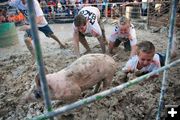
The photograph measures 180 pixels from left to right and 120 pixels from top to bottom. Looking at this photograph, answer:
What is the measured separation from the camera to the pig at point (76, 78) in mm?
3117

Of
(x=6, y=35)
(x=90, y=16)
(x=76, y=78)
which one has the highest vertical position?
(x=90, y=16)

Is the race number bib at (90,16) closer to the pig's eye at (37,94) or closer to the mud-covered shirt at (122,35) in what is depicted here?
the mud-covered shirt at (122,35)

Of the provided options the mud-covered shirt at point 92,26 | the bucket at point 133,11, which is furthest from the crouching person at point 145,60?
the bucket at point 133,11

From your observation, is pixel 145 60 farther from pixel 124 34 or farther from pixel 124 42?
pixel 124 42

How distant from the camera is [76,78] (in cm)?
337

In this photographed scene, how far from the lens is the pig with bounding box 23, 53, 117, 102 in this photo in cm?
312

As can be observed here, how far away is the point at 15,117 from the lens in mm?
3572

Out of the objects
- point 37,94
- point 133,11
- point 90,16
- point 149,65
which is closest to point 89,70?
point 37,94

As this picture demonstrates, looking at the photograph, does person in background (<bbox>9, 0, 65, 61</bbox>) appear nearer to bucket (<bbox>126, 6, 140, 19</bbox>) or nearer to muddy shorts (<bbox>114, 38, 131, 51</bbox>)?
muddy shorts (<bbox>114, 38, 131, 51</bbox>)

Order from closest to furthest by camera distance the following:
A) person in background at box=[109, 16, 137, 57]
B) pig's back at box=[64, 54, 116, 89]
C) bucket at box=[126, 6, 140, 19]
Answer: pig's back at box=[64, 54, 116, 89] → person in background at box=[109, 16, 137, 57] → bucket at box=[126, 6, 140, 19]

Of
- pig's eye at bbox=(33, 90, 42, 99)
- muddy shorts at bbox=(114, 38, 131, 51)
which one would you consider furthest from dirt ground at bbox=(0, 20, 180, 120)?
pig's eye at bbox=(33, 90, 42, 99)

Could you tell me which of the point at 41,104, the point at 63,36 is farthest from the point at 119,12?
the point at 41,104

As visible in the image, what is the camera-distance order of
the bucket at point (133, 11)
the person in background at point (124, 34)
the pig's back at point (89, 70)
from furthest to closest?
the bucket at point (133, 11), the person in background at point (124, 34), the pig's back at point (89, 70)

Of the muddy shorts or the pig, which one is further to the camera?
the muddy shorts
